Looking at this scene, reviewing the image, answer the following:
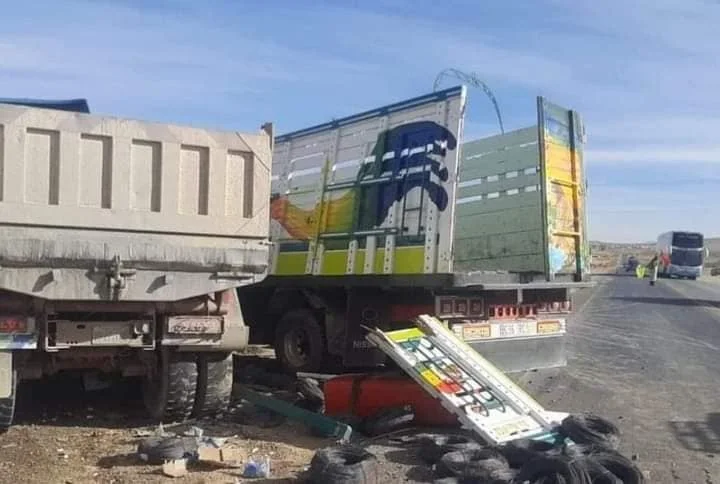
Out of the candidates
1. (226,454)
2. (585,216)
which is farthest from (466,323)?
(226,454)

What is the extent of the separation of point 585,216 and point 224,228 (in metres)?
4.97

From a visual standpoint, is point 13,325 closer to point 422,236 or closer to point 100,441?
point 100,441

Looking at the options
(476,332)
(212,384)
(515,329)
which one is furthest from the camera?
(515,329)

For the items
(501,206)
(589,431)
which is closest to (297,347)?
(501,206)

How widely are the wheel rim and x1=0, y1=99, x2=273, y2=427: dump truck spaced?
10.1 ft

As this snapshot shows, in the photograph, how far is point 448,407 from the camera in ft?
23.0

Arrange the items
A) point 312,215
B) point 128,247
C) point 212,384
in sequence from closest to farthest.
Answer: point 128,247 → point 212,384 → point 312,215

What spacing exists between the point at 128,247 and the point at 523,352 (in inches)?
177

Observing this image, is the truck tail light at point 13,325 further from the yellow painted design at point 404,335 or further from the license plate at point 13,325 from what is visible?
the yellow painted design at point 404,335

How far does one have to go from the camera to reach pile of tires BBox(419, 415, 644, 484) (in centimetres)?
562

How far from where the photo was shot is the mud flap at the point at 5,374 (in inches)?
257

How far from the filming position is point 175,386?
7430 mm

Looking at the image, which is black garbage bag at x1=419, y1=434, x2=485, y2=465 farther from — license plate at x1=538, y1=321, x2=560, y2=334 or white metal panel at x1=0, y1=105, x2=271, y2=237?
license plate at x1=538, y1=321, x2=560, y2=334

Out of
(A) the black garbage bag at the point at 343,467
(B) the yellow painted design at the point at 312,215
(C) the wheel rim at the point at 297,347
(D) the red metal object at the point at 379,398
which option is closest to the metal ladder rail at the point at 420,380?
(D) the red metal object at the point at 379,398
